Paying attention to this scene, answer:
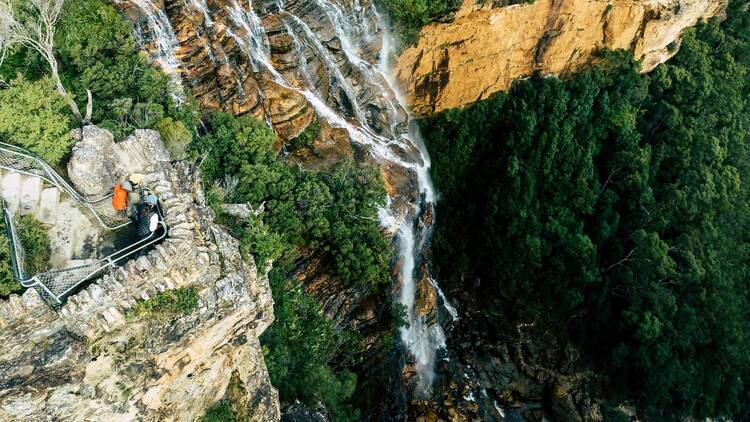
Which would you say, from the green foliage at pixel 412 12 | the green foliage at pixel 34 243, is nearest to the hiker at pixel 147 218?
the green foliage at pixel 34 243

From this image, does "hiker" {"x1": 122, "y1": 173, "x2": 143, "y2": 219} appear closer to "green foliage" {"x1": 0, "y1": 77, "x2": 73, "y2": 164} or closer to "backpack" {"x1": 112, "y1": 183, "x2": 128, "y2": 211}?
"backpack" {"x1": 112, "y1": 183, "x2": 128, "y2": 211}

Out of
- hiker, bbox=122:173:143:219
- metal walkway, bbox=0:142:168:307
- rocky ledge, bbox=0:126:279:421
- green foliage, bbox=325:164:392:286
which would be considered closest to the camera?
rocky ledge, bbox=0:126:279:421

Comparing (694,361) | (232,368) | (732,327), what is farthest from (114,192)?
(732,327)

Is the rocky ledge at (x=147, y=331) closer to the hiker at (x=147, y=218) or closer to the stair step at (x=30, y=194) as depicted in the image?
the hiker at (x=147, y=218)

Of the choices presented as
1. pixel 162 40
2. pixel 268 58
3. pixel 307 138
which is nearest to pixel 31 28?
pixel 162 40

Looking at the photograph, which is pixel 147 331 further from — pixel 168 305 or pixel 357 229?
pixel 357 229

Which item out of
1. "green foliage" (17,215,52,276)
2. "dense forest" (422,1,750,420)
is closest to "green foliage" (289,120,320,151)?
"dense forest" (422,1,750,420)

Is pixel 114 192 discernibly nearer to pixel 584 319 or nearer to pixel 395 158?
pixel 395 158
